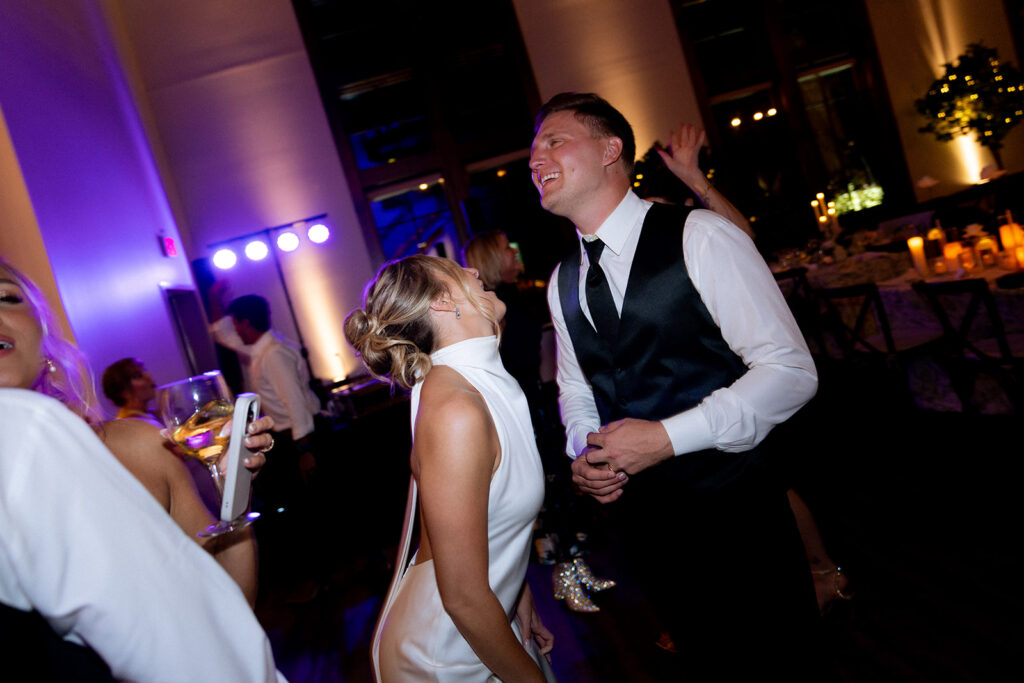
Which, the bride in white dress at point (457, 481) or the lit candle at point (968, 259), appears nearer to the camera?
the bride in white dress at point (457, 481)

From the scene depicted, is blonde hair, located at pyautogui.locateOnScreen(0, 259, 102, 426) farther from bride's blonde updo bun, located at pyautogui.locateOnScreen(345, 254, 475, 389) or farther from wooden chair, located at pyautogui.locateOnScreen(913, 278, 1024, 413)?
wooden chair, located at pyautogui.locateOnScreen(913, 278, 1024, 413)

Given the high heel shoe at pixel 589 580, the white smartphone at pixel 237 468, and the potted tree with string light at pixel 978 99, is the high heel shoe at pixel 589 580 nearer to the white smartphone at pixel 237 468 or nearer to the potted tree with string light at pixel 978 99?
the white smartphone at pixel 237 468

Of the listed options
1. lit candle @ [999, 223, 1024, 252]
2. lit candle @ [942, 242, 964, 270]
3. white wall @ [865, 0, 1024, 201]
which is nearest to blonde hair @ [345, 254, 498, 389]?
lit candle @ [999, 223, 1024, 252]

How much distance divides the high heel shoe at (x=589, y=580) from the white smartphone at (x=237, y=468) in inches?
94.2

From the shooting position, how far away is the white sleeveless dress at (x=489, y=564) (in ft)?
4.25

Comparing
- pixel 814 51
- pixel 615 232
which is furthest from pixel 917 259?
pixel 814 51

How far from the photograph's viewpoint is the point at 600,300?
1.56m

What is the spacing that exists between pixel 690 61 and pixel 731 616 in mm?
8835

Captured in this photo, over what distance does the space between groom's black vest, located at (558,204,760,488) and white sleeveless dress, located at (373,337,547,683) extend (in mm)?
309

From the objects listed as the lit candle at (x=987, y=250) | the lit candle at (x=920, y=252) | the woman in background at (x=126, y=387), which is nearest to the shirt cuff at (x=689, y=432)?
the woman in background at (x=126, y=387)

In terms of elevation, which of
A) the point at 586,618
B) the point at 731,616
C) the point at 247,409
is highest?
the point at 247,409

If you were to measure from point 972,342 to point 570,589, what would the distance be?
2893mm

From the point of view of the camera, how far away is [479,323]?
57.9 inches

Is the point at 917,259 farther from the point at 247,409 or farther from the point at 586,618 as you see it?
the point at 247,409
